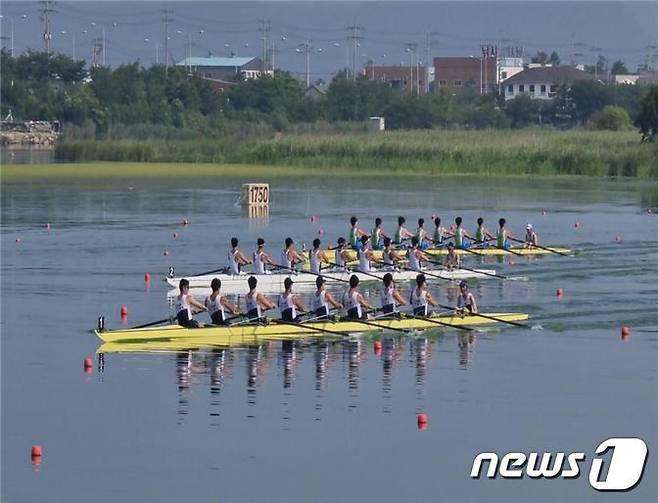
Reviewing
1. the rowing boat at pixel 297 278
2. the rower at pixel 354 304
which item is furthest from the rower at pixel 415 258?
the rower at pixel 354 304

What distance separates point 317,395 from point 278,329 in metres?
4.30

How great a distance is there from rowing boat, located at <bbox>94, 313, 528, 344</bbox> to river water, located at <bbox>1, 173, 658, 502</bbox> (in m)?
0.29

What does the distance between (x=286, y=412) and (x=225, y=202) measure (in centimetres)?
3707

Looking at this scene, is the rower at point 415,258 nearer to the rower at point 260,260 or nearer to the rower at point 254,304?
the rower at point 260,260

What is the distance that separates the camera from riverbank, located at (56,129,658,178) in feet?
235

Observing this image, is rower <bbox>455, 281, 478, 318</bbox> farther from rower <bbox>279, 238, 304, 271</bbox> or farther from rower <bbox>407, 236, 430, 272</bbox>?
rower <bbox>407, 236, 430, 272</bbox>

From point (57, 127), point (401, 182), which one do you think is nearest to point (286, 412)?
point (401, 182)

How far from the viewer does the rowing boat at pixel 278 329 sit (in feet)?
87.1

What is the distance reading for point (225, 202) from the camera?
59125 millimetres

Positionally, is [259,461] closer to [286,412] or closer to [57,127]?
[286,412]

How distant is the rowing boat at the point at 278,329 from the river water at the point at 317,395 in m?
0.29

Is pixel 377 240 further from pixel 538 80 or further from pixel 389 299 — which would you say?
pixel 538 80

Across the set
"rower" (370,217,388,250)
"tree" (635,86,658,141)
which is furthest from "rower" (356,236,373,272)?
"tree" (635,86,658,141)

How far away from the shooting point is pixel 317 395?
23.4m
